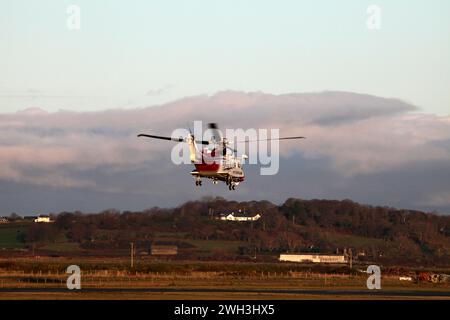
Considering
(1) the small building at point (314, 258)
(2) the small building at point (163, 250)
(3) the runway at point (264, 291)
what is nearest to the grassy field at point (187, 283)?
(3) the runway at point (264, 291)

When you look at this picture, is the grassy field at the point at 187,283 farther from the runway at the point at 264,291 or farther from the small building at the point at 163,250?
the small building at the point at 163,250

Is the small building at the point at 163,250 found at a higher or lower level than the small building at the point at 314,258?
higher

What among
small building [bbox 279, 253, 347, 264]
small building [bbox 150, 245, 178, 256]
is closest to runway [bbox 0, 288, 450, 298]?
small building [bbox 279, 253, 347, 264]

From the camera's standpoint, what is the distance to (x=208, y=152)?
263 ft

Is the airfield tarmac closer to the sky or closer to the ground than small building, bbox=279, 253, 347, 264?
closer to the sky

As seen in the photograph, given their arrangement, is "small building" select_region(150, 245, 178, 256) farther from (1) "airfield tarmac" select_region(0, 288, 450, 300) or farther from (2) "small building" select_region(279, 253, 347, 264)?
(1) "airfield tarmac" select_region(0, 288, 450, 300)

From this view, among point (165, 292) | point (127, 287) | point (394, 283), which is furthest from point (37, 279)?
point (394, 283)

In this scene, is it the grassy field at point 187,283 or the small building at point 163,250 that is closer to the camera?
the grassy field at point 187,283

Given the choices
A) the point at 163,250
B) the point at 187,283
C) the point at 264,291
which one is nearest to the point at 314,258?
the point at 163,250

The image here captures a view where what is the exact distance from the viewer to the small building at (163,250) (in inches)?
7221

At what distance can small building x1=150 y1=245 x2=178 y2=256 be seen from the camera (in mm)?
183413
